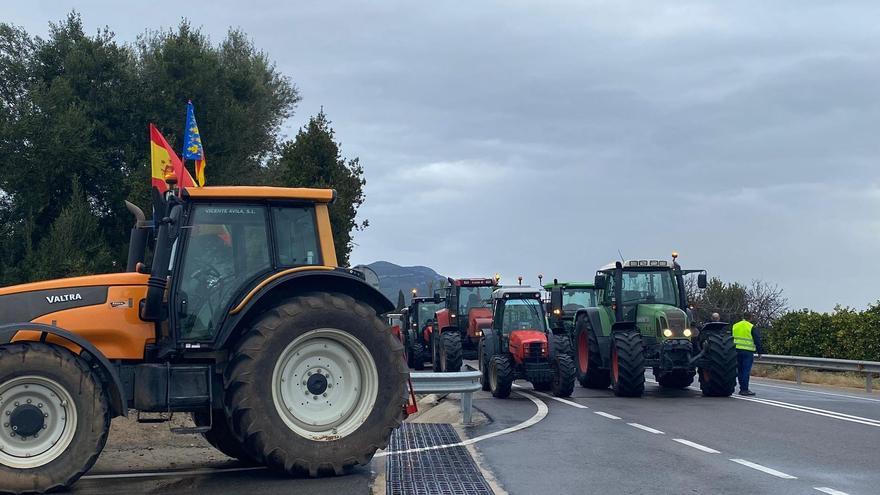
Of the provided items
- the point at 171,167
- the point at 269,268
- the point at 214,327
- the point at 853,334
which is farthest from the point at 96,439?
the point at 853,334

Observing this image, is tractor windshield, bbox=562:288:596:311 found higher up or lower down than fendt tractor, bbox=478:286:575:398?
higher up

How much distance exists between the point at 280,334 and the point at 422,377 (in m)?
4.97

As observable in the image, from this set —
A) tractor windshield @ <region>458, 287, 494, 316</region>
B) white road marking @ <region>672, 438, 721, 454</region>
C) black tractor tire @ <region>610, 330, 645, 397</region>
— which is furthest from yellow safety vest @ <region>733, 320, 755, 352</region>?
tractor windshield @ <region>458, 287, 494, 316</region>

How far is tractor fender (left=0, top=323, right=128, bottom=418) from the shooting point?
837 centimetres

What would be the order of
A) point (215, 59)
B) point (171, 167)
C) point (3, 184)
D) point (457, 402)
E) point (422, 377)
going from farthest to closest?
point (215, 59) < point (3, 184) < point (457, 402) < point (171, 167) < point (422, 377)

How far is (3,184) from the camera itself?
32.6 metres

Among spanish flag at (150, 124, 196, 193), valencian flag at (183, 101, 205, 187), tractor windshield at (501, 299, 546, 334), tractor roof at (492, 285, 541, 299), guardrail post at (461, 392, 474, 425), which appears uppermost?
valencian flag at (183, 101, 205, 187)

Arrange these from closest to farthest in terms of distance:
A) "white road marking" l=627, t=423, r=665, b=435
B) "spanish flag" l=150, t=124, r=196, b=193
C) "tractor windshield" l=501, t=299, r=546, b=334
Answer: "white road marking" l=627, t=423, r=665, b=435 < "spanish flag" l=150, t=124, r=196, b=193 < "tractor windshield" l=501, t=299, r=546, b=334

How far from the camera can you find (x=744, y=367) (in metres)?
20.9

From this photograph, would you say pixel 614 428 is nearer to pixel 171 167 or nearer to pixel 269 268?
pixel 269 268

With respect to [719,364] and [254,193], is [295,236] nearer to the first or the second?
[254,193]

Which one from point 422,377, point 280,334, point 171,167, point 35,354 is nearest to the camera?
point 35,354

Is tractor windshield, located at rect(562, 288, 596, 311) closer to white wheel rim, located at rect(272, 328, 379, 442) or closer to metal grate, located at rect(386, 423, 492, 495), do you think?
metal grate, located at rect(386, 423, 492, 495)

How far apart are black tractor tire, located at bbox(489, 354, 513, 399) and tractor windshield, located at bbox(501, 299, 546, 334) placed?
1.17 m
